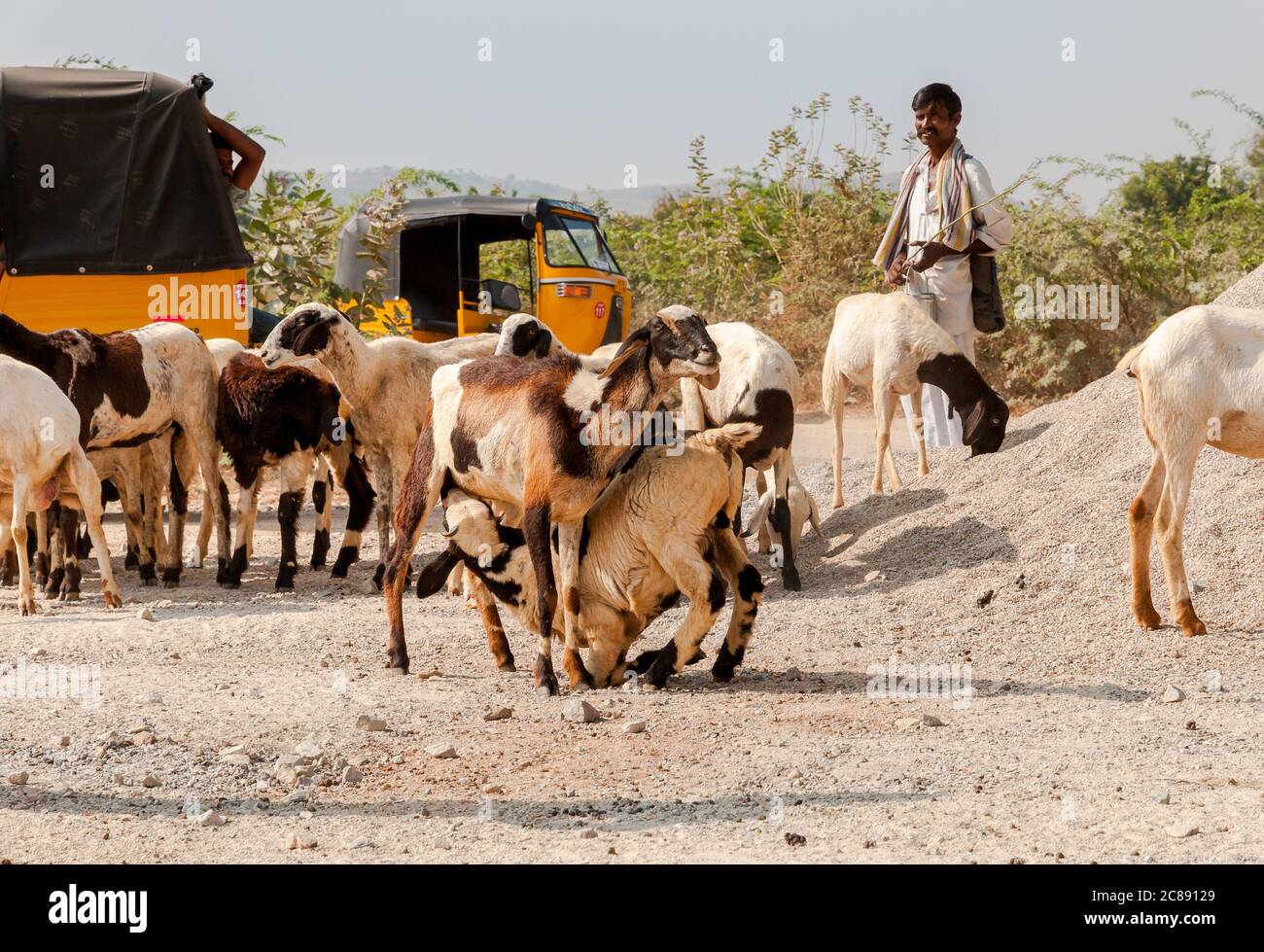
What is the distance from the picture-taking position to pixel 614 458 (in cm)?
674

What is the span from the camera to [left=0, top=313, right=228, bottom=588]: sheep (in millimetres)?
10102

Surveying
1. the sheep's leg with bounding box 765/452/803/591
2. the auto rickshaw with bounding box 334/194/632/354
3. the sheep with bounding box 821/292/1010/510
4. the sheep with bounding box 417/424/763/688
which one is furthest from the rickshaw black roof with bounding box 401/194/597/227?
the sheep with bounding box 417/424/763/688

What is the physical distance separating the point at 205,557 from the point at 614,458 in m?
6.30

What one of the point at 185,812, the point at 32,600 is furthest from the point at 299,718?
the point at 32,600

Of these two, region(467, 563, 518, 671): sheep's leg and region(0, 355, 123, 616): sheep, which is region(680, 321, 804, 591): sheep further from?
region(0, 355, 123, 616): sheep

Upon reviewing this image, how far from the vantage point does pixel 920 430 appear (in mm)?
11805

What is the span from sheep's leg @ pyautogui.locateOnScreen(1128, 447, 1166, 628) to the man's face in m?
3.49

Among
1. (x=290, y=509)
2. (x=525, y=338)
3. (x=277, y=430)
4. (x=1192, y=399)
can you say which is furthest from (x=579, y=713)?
(x=277, y=430)

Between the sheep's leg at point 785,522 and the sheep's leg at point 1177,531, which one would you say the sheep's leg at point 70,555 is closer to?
the sheep's leg at point 785,522

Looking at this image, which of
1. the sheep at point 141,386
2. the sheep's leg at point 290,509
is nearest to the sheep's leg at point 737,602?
the sheep's leg at point 290,509

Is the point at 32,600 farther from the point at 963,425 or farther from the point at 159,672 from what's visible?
the point at 963,425

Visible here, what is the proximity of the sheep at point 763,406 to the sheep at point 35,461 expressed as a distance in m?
3.61

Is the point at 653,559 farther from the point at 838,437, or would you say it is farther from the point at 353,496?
the point at 838,437

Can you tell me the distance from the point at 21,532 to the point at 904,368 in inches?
228
